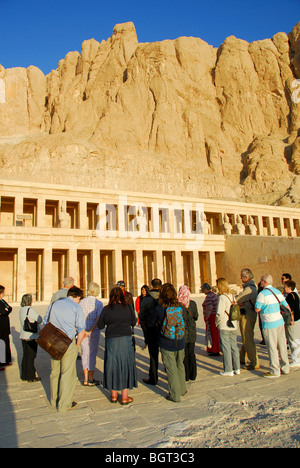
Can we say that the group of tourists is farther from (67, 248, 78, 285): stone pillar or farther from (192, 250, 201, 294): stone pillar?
(192, 250, 201, 294): stone pillar

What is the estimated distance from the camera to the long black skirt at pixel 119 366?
4.85m

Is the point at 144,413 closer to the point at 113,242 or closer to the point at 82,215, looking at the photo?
the point at 113,242

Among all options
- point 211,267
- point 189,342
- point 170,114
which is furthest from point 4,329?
point 170,114

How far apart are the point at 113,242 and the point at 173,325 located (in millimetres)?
21485

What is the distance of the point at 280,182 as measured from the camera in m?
48.7

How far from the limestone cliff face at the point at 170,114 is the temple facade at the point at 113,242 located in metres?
15.1

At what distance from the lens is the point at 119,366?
488cm

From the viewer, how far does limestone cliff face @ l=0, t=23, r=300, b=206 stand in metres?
47.2

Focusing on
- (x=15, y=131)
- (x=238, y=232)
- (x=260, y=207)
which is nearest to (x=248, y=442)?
(x=238, y=232)

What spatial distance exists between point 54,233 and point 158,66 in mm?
42041

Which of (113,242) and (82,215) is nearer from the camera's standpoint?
(113,242)

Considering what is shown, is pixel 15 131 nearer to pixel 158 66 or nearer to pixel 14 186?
pixel 158 66

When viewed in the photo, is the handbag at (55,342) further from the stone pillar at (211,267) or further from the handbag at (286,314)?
the stone pillar at (211,267)

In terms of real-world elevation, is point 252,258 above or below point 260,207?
below
